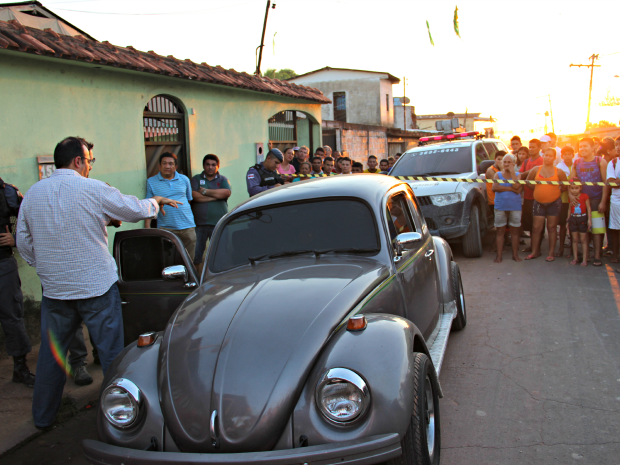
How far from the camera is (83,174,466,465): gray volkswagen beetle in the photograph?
2381 millimetres

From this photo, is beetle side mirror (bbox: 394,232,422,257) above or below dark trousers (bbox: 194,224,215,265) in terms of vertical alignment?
above

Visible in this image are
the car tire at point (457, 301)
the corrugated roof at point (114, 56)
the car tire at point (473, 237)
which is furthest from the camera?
the car tire at point (473, 237)

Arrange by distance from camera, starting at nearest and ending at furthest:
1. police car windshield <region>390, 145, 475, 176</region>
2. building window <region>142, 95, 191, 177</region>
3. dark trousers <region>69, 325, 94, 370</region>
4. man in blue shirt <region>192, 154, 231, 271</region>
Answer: dark trousers <region>69, 325, 94, 370</region> → man in blue shirt <region>192, 154, 231, 271</region> → building window <region>142, 95, 191, 177</region> → police car windshield <region>390, 145, 475, 176</region>

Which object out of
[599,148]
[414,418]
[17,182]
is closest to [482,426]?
[414,418]

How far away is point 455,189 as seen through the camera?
895cm

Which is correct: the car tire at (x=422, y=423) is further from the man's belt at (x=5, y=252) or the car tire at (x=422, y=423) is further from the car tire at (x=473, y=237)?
the car tire at (x=473, y=237)

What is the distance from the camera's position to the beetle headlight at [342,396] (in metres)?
2.38

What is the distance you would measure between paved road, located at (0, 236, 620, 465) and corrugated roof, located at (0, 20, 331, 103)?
14.2 ft

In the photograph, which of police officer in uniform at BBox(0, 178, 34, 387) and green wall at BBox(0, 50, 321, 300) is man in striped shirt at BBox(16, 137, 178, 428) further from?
green wall at BBox(0, 50, 321, 300)

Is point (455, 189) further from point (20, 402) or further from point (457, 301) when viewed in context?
point (20, 402)

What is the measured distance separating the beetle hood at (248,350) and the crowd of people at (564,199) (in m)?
6.32

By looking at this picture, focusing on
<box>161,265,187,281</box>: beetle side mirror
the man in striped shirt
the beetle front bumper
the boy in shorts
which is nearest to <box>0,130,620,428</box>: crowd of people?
the man in striped shirt

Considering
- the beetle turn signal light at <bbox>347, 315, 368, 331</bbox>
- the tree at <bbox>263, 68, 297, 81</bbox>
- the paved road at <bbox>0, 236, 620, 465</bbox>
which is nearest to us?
the beetle turn signal light at <bbox>347, 315, 368, 331</bbox>

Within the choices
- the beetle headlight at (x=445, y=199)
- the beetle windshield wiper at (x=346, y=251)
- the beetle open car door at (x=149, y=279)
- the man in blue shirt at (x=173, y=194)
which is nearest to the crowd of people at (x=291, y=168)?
the man in blue shirt at (x=173, y=194)
